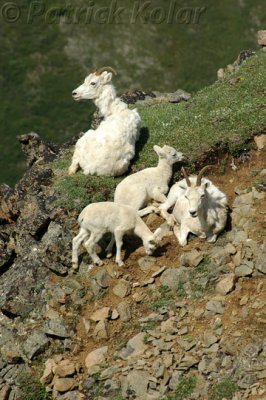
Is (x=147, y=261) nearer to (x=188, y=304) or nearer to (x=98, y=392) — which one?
(x=188, y=304)

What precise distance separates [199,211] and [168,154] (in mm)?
2856

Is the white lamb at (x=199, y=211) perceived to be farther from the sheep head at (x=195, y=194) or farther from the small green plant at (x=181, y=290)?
the small green plant at (x=181, y=290)

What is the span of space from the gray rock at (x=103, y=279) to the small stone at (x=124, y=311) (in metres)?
0.70

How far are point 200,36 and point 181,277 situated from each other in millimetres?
59578

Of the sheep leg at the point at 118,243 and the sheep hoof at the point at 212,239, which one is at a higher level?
the sheep hoof at the point at 212,239

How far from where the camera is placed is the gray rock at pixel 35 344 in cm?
1795

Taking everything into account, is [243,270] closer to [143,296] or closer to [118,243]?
[143,296]

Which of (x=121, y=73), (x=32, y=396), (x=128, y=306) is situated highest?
(x=128, y=306)

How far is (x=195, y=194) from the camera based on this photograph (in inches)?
687

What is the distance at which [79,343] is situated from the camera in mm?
17641

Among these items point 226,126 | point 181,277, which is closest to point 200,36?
point 226,126

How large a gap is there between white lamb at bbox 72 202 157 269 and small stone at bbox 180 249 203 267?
76 cm

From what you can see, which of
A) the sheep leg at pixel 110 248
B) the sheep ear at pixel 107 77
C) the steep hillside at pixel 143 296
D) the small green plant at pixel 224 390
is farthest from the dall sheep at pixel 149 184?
the small green plant at pixel 224 390

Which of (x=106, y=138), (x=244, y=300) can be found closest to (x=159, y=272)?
(x=244, y=300)
